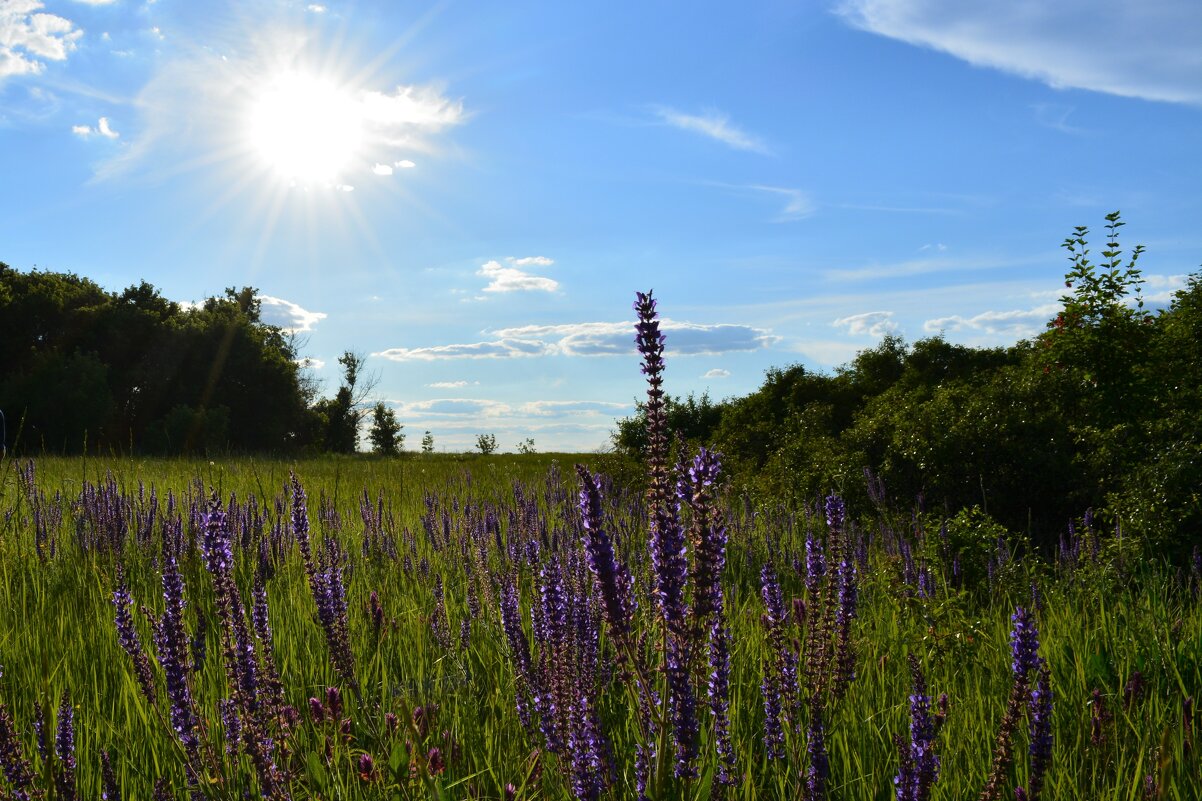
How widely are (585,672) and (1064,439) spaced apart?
26.6 feet

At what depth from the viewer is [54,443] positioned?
2755cm

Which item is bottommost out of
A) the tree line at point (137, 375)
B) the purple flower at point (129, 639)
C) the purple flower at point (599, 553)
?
the purple flower at point (129, 639)

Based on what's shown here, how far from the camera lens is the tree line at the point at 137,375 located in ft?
92.3

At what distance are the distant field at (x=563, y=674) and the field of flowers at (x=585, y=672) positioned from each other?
0.6 inches

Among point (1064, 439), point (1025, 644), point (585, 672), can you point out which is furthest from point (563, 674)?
point (1064, 439)

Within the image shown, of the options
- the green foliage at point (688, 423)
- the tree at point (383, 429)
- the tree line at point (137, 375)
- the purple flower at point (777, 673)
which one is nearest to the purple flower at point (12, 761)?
the purple flower at point (777, 673)

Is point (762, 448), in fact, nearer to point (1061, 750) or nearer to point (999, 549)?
point (999, 549)

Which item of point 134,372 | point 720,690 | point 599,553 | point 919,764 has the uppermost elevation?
point 134,372

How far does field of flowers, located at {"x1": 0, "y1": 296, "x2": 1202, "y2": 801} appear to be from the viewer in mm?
1997

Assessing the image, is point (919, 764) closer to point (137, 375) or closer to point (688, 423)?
point (688, 423)

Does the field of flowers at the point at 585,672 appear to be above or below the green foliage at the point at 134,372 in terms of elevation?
below

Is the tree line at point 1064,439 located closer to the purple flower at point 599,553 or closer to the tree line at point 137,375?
the purple flower at point 599,553

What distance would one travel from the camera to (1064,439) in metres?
8.94

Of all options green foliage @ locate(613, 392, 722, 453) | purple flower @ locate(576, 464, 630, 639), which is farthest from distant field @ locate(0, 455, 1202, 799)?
green foliage @ locate(613, 392, 722, 453)
